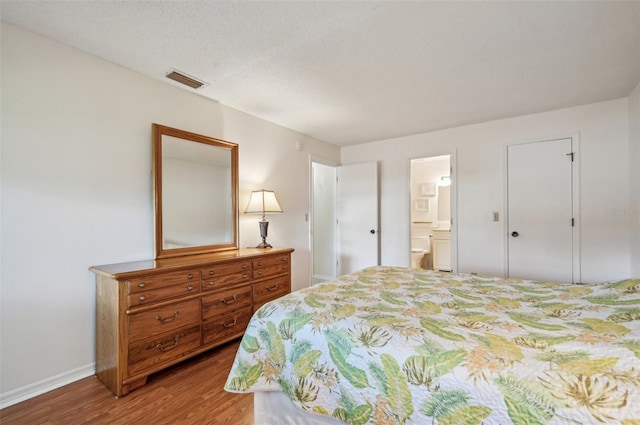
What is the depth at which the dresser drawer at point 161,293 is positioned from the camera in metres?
1.93

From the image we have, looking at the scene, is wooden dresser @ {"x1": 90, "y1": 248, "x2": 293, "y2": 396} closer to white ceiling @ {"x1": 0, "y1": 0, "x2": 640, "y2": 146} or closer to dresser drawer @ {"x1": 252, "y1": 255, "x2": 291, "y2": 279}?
dresser drawer @ {"x1": 252, "y1": 255, "x2": 291, "y2": 279}

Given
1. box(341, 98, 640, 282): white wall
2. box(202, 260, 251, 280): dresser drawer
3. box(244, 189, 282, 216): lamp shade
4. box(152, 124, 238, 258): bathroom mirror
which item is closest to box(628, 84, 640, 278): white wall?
box(341, 98, 640, 282): white wall

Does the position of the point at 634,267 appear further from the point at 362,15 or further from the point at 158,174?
the point at 158,174

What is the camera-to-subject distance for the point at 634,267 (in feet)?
9.38

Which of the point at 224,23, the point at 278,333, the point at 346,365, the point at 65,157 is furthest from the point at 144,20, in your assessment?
the point at 346,365

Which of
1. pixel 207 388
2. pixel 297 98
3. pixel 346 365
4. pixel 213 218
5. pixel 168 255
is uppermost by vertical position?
pixel 297 98

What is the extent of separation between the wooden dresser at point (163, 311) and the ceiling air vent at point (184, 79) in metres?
1.54

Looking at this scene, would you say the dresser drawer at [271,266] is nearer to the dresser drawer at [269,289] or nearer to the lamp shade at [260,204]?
the dresser drawer at [269,289]

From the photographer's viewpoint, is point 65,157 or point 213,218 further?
point 213,218

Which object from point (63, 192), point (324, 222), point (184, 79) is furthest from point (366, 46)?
point (324, 222)

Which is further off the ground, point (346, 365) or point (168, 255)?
point (168, 255)

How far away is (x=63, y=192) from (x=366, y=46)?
2.35 metres

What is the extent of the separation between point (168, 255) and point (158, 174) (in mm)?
701

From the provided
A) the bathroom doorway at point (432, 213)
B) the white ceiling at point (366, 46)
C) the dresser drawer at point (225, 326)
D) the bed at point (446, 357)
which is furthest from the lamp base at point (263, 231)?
the bathroom doorway at point (432, 213)
